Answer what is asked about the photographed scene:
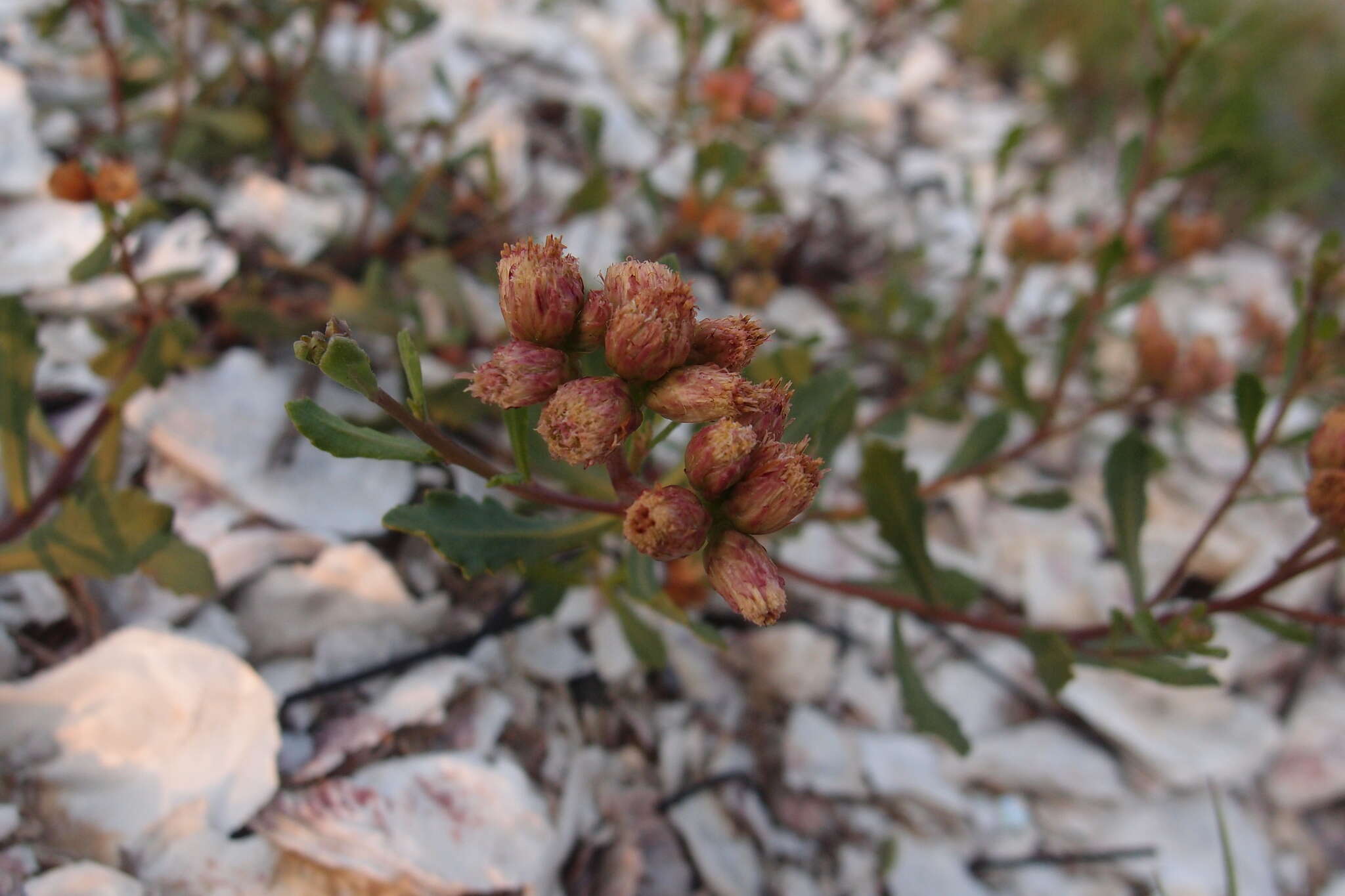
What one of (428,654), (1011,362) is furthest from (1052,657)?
(428,654)

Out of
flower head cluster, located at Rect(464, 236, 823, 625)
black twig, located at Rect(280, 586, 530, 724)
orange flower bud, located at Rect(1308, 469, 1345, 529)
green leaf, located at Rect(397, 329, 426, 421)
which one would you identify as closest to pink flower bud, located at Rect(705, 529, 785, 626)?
flower head cluster, located at Rect(464, 236, 823, 625)

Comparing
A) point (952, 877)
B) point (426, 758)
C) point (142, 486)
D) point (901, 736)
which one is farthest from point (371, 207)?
point (952, 877)

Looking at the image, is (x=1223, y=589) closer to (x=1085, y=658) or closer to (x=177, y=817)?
(x=1085, y=658)

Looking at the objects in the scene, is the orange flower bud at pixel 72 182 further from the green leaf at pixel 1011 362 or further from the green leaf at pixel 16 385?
the green leaf at pixel 1011 362

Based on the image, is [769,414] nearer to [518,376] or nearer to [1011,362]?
[518,376]

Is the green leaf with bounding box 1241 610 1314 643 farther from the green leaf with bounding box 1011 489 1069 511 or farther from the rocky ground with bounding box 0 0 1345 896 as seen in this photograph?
the rocky ground with bounding box 0 0 1345 896
